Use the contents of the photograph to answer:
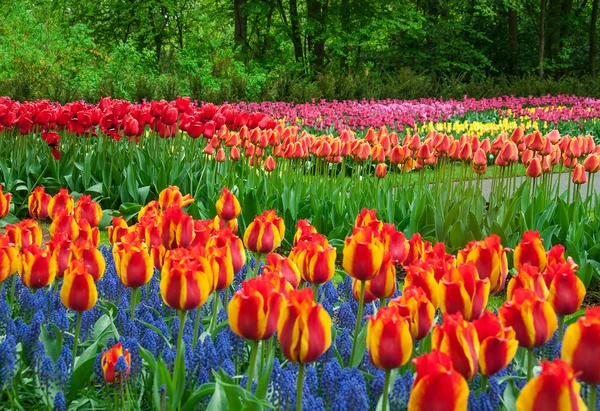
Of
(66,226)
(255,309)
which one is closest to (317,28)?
(66,226)

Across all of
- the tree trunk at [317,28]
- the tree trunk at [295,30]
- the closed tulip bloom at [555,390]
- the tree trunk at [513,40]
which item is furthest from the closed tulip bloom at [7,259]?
the tree trunk at [513,40]

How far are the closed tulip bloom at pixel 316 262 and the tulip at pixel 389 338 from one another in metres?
0.52

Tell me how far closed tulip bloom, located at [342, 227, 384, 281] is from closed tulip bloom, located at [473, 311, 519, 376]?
18.2 inches

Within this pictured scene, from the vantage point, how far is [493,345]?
1.57 m

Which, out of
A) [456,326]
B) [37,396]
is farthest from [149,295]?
[456,326]

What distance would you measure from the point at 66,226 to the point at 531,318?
6.06 ft

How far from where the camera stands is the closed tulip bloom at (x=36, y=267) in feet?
7.58

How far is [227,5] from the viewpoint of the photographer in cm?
2897

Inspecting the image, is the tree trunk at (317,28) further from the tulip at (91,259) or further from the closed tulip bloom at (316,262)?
the closed tulip bloom at (316,262)

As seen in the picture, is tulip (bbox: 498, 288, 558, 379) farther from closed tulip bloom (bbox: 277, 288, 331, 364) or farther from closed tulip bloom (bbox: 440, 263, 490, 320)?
closed tulip bloom (bbox: 277, 288, 331, 364)

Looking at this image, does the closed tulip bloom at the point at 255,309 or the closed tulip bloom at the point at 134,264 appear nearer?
the closed tulip bloom at the point at 255,309

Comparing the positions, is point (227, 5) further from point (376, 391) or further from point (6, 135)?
point (376, 391)

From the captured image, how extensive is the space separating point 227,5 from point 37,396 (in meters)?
28.0

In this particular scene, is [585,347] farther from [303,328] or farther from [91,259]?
[91,259]
